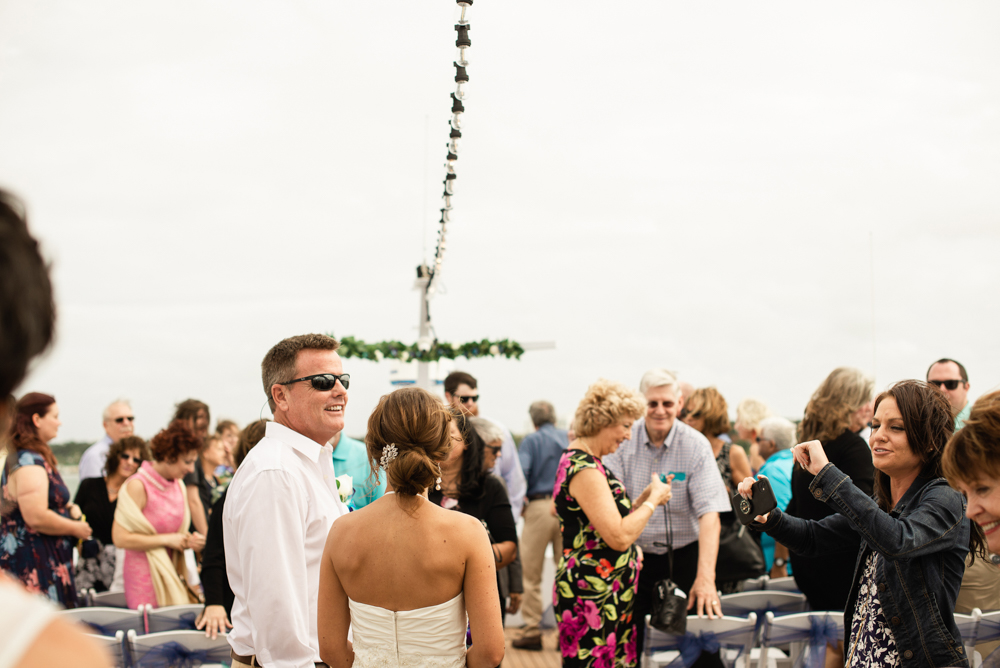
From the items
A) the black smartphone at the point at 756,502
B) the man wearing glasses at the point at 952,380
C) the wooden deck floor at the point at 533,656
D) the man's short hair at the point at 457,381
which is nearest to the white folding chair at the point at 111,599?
the man's short hair at the point at 457,381

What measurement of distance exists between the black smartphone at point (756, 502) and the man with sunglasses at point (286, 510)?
1.30m

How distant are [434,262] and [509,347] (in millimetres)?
1062

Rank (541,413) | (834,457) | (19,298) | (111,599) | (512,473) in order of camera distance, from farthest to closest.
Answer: (541,413)
(512,473)
(111,599)
(834,457)
(19,298)

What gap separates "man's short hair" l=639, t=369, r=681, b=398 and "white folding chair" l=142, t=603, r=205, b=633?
7.48ft

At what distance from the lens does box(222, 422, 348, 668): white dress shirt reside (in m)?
1.82

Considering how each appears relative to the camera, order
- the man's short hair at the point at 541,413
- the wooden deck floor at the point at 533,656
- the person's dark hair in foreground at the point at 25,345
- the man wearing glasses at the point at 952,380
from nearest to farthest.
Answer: the person's dark hair in foreground at the point at 25,345, the man wearing glasses at the point at 952,380, the wooden deck floor at the point at 533,656, the man's short hair at the point at 541,413

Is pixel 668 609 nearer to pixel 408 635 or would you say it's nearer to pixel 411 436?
pixel 408 635

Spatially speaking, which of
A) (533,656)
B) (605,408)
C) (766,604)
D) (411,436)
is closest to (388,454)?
(411,436)

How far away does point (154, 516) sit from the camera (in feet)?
12.1

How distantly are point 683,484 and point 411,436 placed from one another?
6.71 feet

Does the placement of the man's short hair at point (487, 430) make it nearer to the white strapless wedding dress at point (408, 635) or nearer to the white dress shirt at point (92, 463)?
the white strapless wedding dress at point (408, 635)

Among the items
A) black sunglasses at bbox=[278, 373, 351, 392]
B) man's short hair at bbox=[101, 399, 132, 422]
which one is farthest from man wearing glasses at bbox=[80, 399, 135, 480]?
black sunglasses at bbox=[278, 373, 351, 392]

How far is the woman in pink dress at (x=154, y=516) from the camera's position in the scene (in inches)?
144

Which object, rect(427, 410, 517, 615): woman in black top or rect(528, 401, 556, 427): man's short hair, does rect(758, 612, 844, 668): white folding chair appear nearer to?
rect(427, 410, 517, 615): woman in black top
